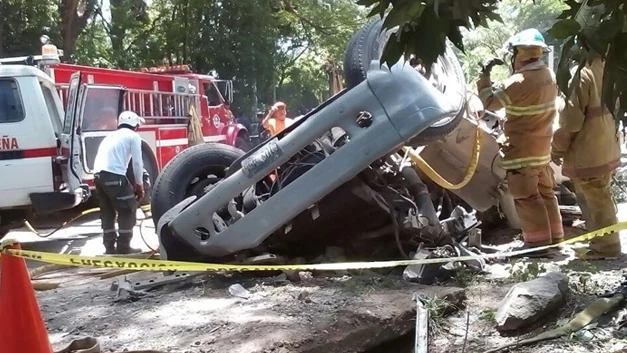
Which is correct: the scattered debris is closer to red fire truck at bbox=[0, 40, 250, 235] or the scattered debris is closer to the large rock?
the large rock

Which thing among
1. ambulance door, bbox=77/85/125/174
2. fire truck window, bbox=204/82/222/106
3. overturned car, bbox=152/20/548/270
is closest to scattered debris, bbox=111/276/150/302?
overturned car, bbox=152/20/548/270

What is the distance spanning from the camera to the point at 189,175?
19.7 ft

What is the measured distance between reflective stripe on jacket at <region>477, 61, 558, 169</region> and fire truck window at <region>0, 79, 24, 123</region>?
4.90m

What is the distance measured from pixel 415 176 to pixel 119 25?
15721 mm

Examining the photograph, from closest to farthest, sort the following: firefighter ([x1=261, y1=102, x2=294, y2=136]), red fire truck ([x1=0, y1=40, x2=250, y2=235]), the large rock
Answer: the large rock → red fire truck ([x1=0, y1=40, x2=250, y2=235]) → firefighter ([x1=261, y1=102, x2=294, y2=136])

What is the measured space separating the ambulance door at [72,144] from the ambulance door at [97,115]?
645 mm

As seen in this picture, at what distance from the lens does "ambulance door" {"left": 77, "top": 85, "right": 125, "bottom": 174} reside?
877 cm

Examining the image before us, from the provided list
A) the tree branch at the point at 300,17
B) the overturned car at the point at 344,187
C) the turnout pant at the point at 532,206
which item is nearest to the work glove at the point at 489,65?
the overturned car at the point at 344,187

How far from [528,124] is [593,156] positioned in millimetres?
546

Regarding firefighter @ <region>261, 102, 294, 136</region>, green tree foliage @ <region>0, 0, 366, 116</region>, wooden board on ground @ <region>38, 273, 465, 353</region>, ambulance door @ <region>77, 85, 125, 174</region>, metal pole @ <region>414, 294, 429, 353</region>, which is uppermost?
green tree foliage @ <region>0, 0, 366, 116</region>

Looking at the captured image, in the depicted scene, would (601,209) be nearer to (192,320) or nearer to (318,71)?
(192,320)

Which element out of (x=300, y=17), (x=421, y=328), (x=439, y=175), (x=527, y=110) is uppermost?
(x=300, y=17)

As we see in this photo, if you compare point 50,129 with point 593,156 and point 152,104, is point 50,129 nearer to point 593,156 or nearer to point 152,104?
Answer: point 152,104

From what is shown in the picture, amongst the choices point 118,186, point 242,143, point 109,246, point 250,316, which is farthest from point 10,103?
point 242,143
